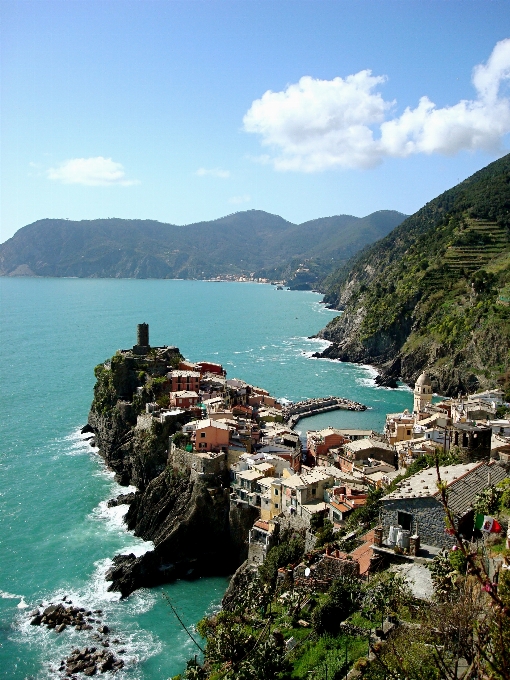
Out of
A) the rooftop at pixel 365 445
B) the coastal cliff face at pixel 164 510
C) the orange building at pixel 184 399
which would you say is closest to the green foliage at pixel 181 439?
the coastal cliff face at pixel 164 510

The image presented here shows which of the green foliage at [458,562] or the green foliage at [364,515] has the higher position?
the green foliage at [458,562]

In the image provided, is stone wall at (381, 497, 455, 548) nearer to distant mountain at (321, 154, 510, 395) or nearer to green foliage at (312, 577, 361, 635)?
green foliage at (312, 577, 361, 635)

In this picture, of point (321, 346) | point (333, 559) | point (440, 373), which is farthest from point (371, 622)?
point (321, 346)

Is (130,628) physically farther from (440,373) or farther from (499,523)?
(440,373)

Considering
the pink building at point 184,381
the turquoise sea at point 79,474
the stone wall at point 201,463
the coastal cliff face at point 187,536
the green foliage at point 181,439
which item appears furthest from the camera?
the pink building at point 184,381

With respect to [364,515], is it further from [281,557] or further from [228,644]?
[228,644]

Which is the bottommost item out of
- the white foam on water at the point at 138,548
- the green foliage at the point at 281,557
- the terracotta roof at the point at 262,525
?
the white foam on water at the point at 138,548

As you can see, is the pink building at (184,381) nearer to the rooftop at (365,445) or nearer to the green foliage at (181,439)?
the green foliage at (181,439)
